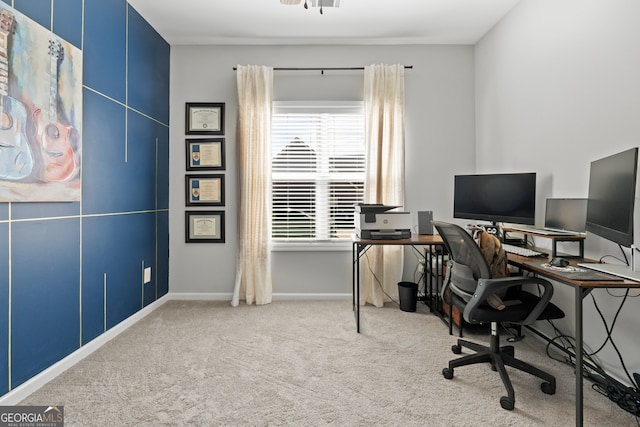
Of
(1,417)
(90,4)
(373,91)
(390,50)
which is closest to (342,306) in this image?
(373,91)

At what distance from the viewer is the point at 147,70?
3.16m

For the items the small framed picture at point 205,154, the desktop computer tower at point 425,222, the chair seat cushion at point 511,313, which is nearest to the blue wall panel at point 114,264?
the small framed picture at point 205,154

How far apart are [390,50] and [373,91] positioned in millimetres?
554

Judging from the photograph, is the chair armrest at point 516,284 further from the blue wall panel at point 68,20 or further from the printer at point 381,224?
the blue wall panel at point 68,20

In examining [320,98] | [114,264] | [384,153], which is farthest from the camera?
[320,98]

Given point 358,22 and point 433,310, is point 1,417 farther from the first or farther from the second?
point 358,22

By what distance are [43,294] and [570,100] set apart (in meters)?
3.67

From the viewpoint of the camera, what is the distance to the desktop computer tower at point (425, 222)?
10.7ft

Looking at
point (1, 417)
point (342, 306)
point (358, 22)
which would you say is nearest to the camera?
point (1, 417)

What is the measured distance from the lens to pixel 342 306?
343 centimetres

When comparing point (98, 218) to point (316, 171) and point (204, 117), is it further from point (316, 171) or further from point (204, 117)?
point (316, 171)

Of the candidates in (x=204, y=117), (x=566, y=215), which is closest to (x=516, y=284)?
(x=566, y=215)

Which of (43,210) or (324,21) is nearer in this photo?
(43,210)

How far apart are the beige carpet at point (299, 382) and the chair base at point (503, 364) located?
0.05 metres
